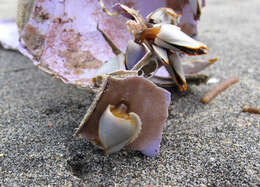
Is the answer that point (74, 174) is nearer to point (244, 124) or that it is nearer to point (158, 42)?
point (158, 42)

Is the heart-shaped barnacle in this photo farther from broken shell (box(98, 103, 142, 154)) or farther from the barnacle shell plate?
the barnacle shell plate

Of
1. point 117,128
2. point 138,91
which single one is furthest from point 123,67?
point 117,128

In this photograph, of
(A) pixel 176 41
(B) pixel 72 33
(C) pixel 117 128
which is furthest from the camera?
(B) pixel 72 33

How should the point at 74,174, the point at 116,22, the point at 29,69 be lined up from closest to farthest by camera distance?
1. the point at 74,174
2. the point at 116,22
3. the point at 29,69

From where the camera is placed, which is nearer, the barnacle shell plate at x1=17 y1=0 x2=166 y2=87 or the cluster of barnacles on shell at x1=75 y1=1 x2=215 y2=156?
the cluster of barnacles on shell at x1=75 y1=1 x2=215 y2=156

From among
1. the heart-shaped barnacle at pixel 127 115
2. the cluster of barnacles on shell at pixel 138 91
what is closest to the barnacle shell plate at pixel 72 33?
the cluster of barnacles on shell at pixel 138 91

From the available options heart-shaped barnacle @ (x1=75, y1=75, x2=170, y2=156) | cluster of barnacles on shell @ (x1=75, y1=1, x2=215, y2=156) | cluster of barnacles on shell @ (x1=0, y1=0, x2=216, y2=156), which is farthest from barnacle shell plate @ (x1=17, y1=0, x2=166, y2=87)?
heart-shaped barnacle @ (x1=75, y1=75, x2=170, y2=156)

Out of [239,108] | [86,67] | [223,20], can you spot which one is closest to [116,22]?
[86,67]

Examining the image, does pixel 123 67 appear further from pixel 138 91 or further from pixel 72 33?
pixel 72 33
